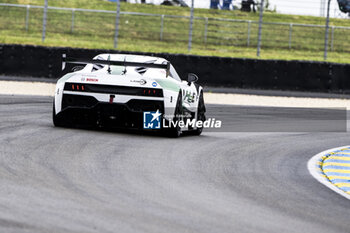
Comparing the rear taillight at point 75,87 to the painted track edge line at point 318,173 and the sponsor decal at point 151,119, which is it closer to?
the sponsor decal at point 151,119

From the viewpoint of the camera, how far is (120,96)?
33.3 ft

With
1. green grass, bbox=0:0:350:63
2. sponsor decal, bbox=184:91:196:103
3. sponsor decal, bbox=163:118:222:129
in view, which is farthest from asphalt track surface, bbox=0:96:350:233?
green grass, bbox=0:0:350:63

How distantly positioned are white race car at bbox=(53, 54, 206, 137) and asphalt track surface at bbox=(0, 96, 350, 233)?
0.25m

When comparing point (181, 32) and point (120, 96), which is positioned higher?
point (181, 32)

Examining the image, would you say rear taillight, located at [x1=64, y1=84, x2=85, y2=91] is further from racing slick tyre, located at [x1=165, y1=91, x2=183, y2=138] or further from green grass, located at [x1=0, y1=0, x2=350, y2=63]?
green grass, located at [x1=0, y1=0, x2=350, y2=63]

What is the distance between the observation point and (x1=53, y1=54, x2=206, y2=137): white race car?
10.2 m

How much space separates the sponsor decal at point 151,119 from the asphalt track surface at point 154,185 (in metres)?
0.22

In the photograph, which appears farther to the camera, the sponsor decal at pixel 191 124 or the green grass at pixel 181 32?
the green grass at pixel 181 32

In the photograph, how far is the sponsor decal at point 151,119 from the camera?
10.2m

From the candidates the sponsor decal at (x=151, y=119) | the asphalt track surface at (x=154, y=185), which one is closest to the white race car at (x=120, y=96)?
the sponsor decal at (x=151, y=119)

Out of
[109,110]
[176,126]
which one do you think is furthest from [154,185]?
[176,126]

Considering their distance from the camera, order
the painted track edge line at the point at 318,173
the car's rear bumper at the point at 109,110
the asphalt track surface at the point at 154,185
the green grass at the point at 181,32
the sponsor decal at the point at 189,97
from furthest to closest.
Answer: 1. the green grass at the point at 181,32
2. the sponsor decal at the point at 189,97
3. the car's rear bumper at the point at 109,110
4. the painted track edge line at the point at 318,173
5. the asphalt track surface at the point at 154,185

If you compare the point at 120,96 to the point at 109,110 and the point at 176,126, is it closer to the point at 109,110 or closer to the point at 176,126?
the point at 109,110

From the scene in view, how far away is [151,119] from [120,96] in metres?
0.50
